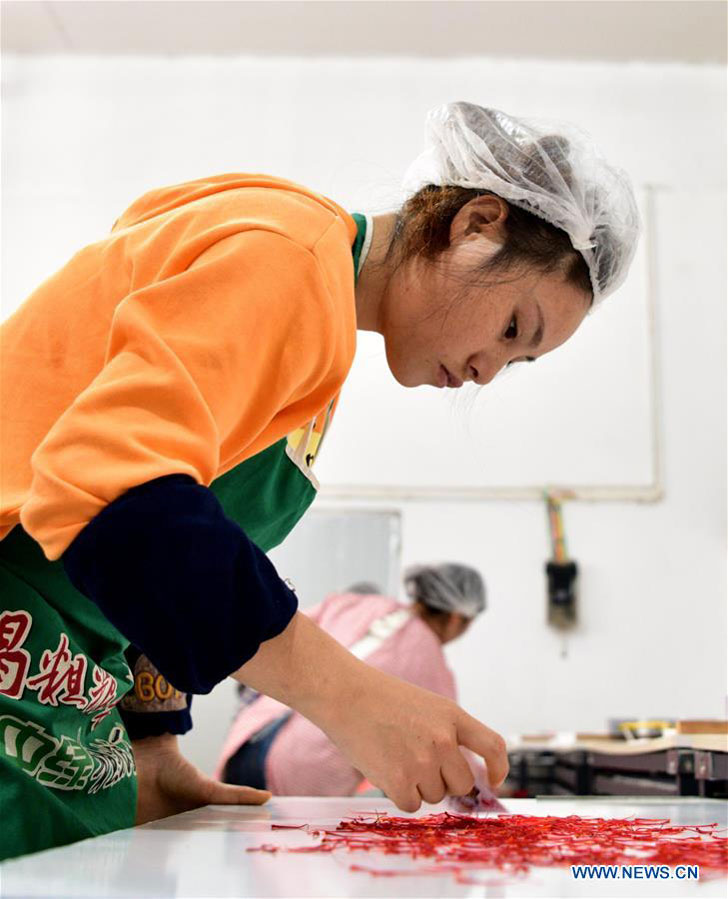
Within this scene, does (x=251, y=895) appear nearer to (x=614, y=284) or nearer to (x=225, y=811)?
(x=225, y=811)

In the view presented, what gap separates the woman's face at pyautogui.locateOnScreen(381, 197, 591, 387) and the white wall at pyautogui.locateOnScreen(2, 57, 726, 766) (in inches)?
101

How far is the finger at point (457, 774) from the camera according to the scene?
2.14ft

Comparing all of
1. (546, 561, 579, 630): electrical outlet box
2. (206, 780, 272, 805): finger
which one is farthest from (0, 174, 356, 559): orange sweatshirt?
(546, 561, 579, 630): electrical outlet box

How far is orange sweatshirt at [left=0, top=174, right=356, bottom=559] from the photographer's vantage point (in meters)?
0.59

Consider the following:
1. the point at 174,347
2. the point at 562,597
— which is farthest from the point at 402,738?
the point at 562,597

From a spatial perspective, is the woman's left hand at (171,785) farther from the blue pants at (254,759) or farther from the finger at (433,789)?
the blue pants at (254,759)

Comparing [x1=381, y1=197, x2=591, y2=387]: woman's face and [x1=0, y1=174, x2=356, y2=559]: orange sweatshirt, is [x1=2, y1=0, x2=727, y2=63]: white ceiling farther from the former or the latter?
[x1=0, y1=174, x2=356, y2=559]: orange sweatshirt

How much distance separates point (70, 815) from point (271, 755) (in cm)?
189

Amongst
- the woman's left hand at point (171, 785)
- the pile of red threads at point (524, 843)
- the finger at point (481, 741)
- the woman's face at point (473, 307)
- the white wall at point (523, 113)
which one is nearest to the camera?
the pile of red threads at point (524, 843)

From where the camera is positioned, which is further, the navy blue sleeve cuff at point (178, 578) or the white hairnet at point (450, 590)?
the white hairnet at point (450, 590)

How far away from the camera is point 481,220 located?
0.99m

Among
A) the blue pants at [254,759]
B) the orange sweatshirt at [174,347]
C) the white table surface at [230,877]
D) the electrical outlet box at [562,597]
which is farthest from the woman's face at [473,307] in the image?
the electrical outlet box at [562,597]

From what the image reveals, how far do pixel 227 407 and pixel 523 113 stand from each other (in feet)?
11.4

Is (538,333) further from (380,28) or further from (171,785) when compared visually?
(380,28)
